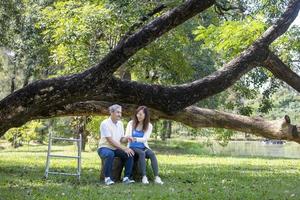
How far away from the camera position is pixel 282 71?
9094 mm

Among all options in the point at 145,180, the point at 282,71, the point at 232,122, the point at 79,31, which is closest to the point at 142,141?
the point at 145,180

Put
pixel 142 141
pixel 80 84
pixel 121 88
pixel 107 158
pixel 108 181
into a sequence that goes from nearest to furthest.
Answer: pixel 80 84
pixel 121 88
pixel 108 181
pixel 107 158
pixel 142 141

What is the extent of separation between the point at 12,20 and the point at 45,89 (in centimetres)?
1530

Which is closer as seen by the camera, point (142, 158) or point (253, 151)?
point (142, 158)

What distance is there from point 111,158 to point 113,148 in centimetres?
31

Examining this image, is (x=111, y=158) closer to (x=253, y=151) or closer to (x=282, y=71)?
(x=282, y=71)

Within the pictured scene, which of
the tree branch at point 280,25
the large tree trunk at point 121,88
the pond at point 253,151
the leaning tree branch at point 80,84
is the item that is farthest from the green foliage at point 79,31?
the pond at point 253,151

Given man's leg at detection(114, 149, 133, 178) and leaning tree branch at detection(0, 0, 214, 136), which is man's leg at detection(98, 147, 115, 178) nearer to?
man's leg at detection(114, 149, 133, 178)

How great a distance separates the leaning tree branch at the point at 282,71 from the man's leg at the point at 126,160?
3.12 meters

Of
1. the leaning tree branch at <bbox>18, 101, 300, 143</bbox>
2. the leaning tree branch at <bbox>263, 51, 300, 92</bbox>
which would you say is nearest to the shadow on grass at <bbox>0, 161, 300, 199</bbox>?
the leaning tree branch at <bbox>18, 101, 300, 143</bbox>

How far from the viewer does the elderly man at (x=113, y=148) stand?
927 cm

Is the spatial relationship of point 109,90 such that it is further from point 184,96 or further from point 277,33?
point 277,33

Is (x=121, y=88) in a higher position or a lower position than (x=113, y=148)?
higher

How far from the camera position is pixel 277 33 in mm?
7766
